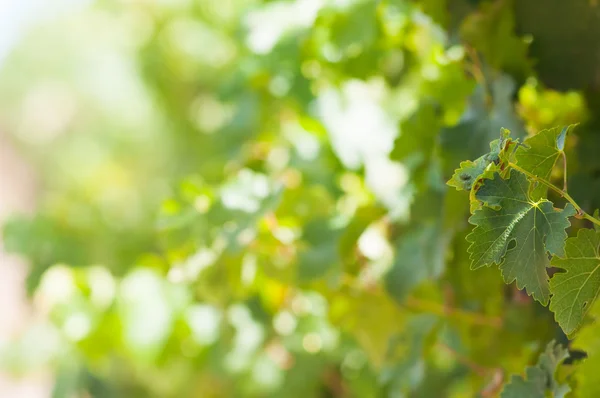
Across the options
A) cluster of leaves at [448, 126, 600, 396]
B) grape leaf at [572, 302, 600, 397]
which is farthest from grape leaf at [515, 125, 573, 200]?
grape leaf at [572, 302, 600, 397]

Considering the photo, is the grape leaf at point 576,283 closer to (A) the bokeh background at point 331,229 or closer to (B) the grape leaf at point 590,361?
(B) the grape leaf at point 590,361

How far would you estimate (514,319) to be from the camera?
0.77m

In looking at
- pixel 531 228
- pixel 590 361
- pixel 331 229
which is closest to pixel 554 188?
pixel 531 228

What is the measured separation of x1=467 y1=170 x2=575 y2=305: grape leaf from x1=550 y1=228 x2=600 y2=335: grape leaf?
0.04 ft

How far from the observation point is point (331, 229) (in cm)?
89

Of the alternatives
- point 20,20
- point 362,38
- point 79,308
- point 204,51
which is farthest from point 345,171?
point 20,20

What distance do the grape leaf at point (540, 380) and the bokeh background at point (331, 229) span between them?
0.15 m

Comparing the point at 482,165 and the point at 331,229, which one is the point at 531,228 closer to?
the point at 482,165

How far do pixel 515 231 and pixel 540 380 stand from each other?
17 cm

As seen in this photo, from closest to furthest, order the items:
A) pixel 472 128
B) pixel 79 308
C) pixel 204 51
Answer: pixel 472 128, pixel 79 308, pixel 204 51

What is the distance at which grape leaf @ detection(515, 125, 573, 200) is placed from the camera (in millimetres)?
445

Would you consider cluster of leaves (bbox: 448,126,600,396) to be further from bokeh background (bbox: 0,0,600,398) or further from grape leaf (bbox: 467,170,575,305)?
bokeh background (bbox: 0,0,600,398)

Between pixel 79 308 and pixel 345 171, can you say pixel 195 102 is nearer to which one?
pixel 79 308

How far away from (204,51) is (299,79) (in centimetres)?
94
